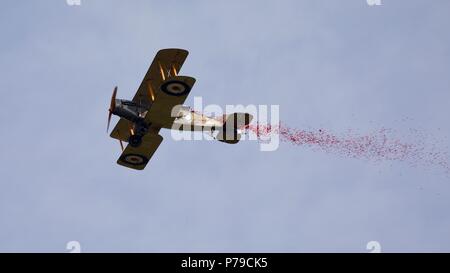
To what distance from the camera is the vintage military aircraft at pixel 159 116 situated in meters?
30.4

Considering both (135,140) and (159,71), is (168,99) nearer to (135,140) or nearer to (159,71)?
(159,71)

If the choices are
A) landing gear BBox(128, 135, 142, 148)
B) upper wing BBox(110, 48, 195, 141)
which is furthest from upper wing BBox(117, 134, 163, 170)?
upper wing BBox(110, 48, 195, 141)

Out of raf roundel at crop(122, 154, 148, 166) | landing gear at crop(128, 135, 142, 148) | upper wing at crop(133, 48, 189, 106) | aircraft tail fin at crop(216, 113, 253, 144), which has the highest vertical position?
upper wing at crop(133, 48, 189, 106)

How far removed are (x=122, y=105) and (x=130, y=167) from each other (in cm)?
345

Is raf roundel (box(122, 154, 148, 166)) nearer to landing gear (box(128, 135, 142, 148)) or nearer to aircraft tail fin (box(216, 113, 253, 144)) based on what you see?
landing gear (box(128, 135, 142, 148))

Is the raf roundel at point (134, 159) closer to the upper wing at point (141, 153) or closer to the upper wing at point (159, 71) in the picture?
the upper wing at point (141, 153)

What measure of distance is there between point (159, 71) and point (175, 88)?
1680 mm

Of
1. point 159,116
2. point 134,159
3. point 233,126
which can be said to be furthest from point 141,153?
point 233,126

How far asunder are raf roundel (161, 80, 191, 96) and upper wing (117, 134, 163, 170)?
9.67ft

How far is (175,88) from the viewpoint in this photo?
30.1m

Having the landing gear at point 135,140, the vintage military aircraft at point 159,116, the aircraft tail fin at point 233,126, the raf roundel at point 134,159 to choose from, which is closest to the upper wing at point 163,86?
the vintage military aircraft at point 159,116

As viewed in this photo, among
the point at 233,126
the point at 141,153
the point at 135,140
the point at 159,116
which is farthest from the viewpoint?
the point at 141,153

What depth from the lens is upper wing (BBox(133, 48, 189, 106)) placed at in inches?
1211
